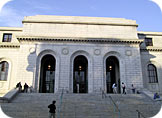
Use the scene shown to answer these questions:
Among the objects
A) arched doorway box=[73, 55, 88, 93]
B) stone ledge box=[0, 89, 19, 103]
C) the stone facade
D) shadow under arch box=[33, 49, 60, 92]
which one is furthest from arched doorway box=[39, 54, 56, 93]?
stone ledge box=[0, 89, 19, 103]

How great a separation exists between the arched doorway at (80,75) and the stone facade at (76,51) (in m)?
2.60

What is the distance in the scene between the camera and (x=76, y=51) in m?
27.7

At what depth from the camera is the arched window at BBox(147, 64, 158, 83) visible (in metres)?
30.4

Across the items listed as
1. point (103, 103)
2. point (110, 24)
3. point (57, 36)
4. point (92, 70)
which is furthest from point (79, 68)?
point (103, 103)

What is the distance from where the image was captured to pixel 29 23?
29.1 metres

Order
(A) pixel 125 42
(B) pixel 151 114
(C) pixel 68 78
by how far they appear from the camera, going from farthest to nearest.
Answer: (A) pixel 125 42 < (C) pixel 68 78 < (B) pixel 151 114

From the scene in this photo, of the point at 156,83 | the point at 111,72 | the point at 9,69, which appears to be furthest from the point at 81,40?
the point at 156,83

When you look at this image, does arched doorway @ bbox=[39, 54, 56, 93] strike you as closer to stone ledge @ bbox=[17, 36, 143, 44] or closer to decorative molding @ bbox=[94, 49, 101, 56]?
stone ledge @ bbox=[17, 36, 143, 44]

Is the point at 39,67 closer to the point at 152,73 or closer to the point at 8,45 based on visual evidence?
the point at 8,45

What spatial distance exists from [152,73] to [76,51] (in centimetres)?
1335

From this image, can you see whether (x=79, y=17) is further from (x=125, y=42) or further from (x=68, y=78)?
(x=68, y=78)

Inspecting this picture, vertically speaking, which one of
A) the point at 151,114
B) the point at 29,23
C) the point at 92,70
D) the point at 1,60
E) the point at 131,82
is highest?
the point at 29,23

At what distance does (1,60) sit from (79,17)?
1429 centimetres

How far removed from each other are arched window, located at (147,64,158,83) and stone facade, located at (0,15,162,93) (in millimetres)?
570
